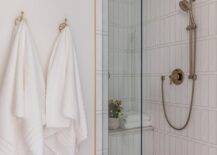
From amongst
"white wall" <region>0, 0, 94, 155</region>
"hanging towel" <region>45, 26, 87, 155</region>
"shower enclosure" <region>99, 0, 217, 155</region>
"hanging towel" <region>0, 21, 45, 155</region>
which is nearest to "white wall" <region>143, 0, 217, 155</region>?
"shower enclosure" <region>99, 0, 217, 155</region>

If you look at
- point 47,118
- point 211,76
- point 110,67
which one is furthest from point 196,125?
point 47,118

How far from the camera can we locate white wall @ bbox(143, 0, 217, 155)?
1.50 m

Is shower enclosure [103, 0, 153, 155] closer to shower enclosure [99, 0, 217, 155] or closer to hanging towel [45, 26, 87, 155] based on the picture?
shower enclosure [99, 0, 217, 155]

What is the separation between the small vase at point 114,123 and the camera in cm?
150

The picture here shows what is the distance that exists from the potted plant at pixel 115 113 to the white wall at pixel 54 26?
122 mm

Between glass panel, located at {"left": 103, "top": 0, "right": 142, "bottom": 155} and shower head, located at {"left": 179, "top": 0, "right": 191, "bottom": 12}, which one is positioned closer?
glass panel, located at {"left": 103, "top": 0, "right": 142, "bottom": 155}

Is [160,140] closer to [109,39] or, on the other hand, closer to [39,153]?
[109,39]

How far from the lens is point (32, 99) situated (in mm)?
1211

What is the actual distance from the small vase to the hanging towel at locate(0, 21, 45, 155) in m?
0.46

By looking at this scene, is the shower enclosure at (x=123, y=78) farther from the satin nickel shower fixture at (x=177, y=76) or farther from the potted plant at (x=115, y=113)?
the satin nickel shower fixture at (x=177, y=76)

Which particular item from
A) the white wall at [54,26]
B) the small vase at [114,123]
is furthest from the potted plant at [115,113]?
the white wall at [54,26]

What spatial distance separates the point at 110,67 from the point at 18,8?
60 cm

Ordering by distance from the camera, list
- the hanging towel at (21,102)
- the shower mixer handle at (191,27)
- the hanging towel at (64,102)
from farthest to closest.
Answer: the shower mixer handle at (191,27) < the hanging towel at (64,102) < the hanging towel at (21,102)

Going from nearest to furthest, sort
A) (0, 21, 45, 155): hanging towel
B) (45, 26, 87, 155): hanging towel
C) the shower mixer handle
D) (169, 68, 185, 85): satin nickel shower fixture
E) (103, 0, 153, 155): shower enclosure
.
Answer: (0, 21, 45, 155): hanging towel → (45, 26, 87, 155): hanging towel → (103, 0, 153, 155): shower enclosure → the shower mixer handle → (169, 68, 185, 85): satin nickel shower fixture
